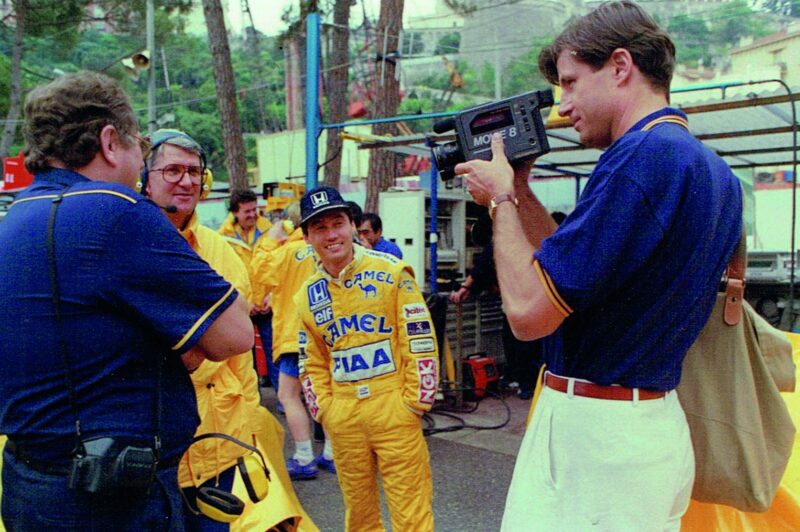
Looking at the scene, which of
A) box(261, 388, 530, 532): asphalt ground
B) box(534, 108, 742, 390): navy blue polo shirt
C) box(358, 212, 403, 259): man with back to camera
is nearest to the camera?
box(534, 108, 742, 390): navy blue polo shirt

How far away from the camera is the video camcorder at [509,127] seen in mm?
1921

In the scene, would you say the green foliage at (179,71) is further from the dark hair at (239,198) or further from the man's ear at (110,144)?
the man's ear at (110,144)

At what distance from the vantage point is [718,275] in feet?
5.75

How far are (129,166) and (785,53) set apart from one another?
59223mm

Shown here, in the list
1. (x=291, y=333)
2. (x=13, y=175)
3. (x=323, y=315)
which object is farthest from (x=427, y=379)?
(x=13, y=175)

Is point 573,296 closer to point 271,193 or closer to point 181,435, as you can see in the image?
point 181,435

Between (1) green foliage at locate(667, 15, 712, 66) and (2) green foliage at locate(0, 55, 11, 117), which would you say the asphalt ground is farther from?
(1) green foliage at locate(667, 15, 712, 66)

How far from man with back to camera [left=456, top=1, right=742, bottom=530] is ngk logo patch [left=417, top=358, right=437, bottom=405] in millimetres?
1364

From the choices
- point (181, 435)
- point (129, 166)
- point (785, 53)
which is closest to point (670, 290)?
point (181, 435)

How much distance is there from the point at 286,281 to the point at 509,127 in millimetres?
3870

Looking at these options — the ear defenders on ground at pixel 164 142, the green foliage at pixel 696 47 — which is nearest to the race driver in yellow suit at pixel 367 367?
the ear defenders on ground at pixel 164 142

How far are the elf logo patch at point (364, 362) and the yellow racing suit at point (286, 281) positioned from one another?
7.23 ft

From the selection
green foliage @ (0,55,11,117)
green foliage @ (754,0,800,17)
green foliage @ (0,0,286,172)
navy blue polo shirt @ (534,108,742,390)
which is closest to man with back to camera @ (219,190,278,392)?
navy blue polo shirt @ (534,108,742,390)

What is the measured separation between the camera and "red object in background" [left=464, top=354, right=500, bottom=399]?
7.34 meters
